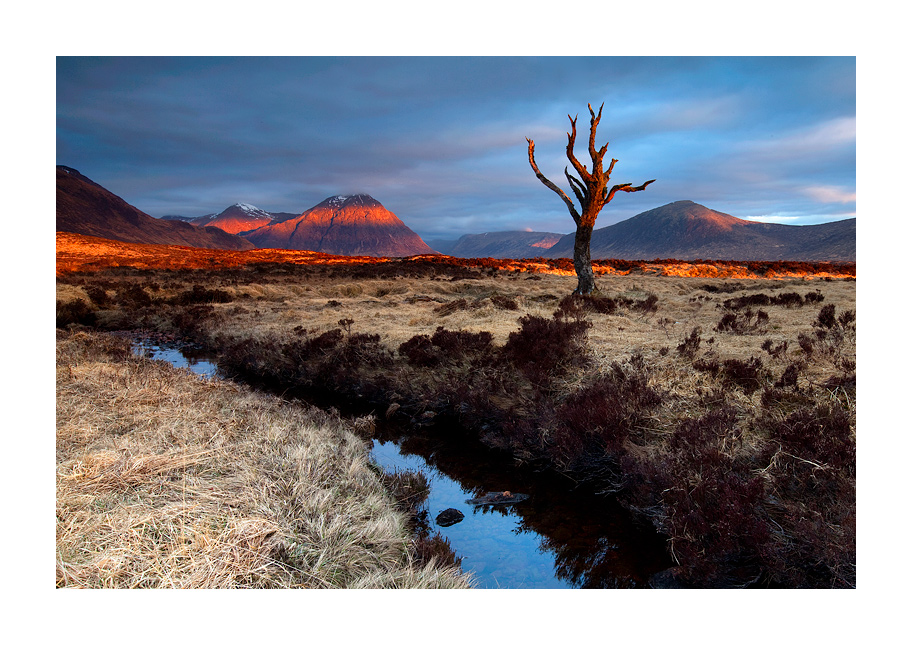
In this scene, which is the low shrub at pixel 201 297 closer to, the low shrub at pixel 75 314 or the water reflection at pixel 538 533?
the low shrub at pixel 75 314

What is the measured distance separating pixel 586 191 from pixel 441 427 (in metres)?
14.8

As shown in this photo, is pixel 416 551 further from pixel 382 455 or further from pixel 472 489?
pixel 382 455

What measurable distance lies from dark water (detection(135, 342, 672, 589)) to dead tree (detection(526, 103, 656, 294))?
47.2 feet

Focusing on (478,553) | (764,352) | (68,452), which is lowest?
(478,553)

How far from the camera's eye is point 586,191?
1941cm

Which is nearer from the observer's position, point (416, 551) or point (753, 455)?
point (416, 551)

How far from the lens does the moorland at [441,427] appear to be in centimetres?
367

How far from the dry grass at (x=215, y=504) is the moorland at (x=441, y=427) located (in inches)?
0.8

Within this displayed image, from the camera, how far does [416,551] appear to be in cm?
427

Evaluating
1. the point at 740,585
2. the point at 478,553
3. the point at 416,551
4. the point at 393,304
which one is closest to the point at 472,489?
the point at 478,553

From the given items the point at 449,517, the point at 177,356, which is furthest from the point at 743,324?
the point at 177,356

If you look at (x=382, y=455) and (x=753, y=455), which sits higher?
(x=753, y=455)

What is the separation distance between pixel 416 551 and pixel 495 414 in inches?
135

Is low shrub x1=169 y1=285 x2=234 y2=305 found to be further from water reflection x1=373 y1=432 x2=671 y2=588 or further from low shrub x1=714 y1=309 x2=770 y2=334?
low shrub x1=714 y1=309 x2=770 y2=334
